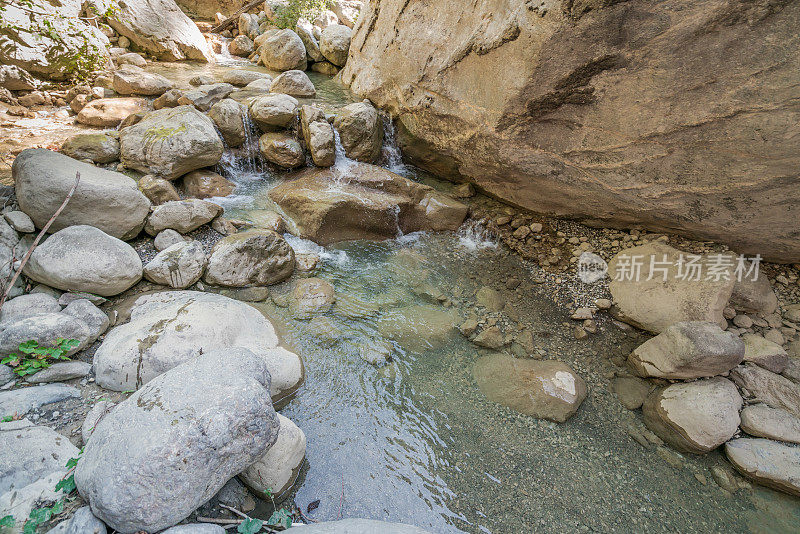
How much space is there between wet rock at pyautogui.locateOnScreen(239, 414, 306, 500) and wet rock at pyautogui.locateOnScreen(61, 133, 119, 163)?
4895mm

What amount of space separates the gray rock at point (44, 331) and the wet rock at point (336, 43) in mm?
9495

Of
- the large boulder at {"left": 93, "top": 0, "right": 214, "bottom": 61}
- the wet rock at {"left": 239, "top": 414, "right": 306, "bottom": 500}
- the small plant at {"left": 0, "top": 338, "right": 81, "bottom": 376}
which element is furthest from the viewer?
the large boulder at {"left": 93, "top": 0, "right": 214, "bottom": 61}

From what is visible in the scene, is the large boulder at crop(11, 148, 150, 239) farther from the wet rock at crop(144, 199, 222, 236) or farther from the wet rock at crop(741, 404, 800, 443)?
the wet rock at crop(741, 404, 800, 443)

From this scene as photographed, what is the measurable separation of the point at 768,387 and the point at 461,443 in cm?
309

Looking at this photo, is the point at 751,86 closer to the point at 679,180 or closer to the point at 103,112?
the point at 679,180

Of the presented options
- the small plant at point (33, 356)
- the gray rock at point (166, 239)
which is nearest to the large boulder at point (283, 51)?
the gray rock at point (166, 239)

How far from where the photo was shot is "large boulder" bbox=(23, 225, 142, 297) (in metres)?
A: 3.23

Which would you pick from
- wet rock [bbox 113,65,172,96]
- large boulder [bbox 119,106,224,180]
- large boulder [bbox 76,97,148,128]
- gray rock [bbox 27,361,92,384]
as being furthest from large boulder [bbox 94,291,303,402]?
wet rock [bbox 113,65,172,96]

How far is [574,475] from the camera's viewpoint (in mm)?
2906

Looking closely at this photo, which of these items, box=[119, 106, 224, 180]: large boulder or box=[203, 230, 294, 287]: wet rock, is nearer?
box=[203, 230, 294, 287]: wet rock

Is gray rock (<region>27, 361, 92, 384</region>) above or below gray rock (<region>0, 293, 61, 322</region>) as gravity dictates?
below

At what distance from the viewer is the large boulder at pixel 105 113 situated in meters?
5.81

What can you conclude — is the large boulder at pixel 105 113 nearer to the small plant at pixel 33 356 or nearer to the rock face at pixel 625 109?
the small plant at pixel 33 356

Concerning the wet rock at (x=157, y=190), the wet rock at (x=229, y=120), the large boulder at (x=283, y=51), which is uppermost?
the large boulder at (x=283, y=51)
